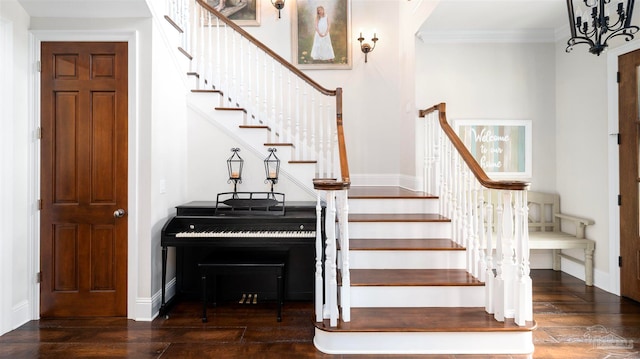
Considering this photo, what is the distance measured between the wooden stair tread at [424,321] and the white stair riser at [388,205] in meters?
1.27

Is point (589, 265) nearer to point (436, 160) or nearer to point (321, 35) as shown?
point (436, 160)

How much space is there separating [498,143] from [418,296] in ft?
8.84

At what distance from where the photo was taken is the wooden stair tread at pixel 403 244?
10.9 ft

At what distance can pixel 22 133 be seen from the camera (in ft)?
10.8

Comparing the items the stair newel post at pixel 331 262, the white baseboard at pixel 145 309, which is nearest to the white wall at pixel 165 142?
the white baseboard at pixel 145 309

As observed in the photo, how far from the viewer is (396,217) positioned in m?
3.82

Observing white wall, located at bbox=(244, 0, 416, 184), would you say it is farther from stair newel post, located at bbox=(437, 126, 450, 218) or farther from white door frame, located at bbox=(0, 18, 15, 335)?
white door frame, located at bbox=(0, 18, 15, 335)

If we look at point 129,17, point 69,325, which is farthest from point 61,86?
point 69,325

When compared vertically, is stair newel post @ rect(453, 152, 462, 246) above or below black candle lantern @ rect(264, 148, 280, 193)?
below

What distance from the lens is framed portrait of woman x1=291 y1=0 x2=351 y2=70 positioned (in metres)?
5.75

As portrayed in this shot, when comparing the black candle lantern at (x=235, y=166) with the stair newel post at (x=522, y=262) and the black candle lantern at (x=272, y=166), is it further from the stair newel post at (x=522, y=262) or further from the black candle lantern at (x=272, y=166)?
the stair newel post at (x=522, y=262)

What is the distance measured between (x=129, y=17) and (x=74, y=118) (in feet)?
3.34

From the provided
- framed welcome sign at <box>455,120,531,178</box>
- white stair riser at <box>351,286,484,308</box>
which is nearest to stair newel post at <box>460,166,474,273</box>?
white stair riser at <box>351,286,484,308</box>

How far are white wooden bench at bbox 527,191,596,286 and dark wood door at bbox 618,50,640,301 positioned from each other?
1.13 feet
